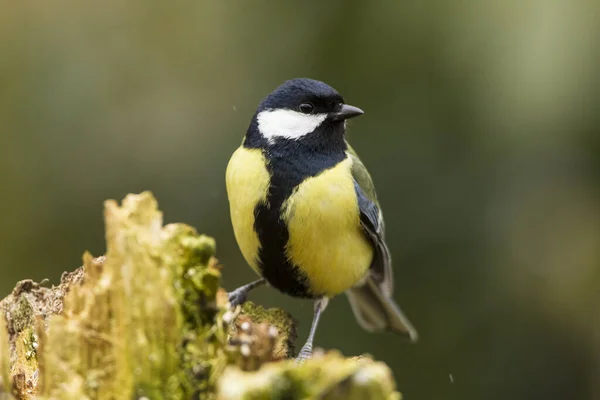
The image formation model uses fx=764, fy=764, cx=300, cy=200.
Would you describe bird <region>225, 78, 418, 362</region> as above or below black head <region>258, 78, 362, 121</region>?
below

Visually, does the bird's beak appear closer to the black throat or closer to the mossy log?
the black throat

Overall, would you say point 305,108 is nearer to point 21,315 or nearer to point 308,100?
point 308,100

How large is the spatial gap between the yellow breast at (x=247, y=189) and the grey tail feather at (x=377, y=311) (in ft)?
2.52

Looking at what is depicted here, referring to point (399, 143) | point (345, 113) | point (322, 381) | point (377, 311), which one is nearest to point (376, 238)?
point (345, 113)

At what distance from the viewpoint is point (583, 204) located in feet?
A: 11.2

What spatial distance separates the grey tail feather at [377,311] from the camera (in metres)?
2.96

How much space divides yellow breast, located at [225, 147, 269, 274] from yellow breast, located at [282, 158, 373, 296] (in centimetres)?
10

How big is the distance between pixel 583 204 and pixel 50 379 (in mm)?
2699

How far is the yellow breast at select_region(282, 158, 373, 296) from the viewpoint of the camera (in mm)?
2203

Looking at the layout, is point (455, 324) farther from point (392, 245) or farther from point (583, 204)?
point (583, 204)

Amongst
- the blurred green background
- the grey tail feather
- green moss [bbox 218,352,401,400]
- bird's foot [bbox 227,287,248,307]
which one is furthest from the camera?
the blurred green background

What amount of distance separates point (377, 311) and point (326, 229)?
2.88 ft

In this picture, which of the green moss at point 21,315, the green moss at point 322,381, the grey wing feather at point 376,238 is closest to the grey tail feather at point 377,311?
the grey wing feather at point 376,238

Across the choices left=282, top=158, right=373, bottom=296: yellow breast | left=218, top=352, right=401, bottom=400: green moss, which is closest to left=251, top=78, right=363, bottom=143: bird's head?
left=282, top=158, right=373, bottom=296: yellow breast
